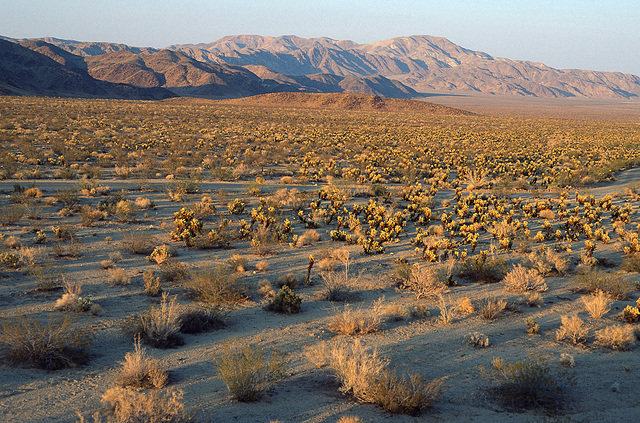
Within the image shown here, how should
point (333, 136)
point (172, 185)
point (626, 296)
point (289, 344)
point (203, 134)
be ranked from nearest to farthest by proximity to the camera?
point (289, 344) < point (626, 296) < point (172, 185) < point (203, 134) < point (333, 136)

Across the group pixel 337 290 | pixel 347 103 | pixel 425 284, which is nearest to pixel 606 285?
pixel 425 284

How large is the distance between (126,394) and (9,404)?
1245 millimetres

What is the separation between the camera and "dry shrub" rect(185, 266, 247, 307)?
7.29 m

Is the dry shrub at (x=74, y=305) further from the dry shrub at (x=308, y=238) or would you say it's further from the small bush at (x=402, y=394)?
the dry shrub at (x=308, y=238)

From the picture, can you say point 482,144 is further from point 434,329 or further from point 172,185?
point 434,329

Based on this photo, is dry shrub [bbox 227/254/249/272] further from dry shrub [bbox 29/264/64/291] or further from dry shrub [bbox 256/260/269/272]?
dry shrub [bbox 29/264/64/291]

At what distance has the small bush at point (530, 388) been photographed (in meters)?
4.85

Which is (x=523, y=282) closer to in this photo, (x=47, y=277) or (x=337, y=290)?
(x=337, y=290)

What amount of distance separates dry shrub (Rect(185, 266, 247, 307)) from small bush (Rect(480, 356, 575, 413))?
417 cm

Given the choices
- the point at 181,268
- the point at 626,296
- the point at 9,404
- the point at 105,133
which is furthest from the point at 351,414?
the point at 105,133

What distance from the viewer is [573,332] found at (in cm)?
638

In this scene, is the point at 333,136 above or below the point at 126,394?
above

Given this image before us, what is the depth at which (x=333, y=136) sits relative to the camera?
117 ft

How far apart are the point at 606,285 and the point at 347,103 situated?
255 ft
